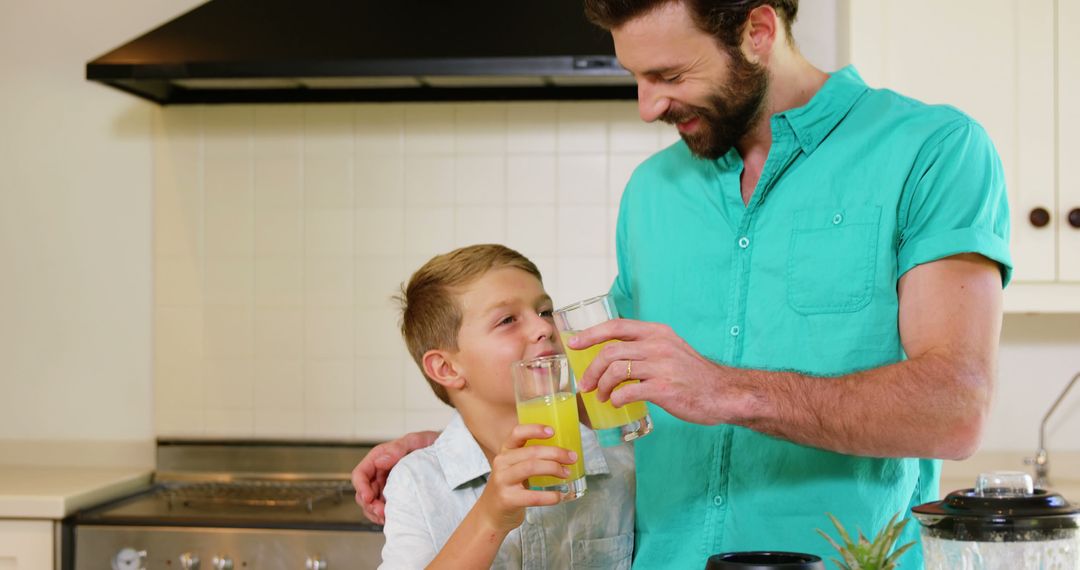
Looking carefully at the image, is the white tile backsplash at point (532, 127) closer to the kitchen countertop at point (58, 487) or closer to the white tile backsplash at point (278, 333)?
the white tile backsplash at point (278, 333)

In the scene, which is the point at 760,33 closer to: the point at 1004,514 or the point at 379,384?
the point at 1004,514

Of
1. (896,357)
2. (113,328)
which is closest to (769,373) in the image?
(896,357)

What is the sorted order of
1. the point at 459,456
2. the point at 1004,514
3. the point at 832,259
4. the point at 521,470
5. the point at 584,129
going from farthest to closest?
the point at 584,129, the point at 459,456, the point at 832,259, the point at 521,470, the point at 1004,514

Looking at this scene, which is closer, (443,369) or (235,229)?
(443,369)

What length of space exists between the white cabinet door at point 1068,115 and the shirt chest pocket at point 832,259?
1.52 metres

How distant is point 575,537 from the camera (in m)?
1.63

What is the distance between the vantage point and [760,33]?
157cm

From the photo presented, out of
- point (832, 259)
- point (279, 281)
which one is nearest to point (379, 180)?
point (279, 281)

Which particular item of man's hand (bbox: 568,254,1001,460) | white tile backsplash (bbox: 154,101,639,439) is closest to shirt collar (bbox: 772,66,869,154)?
man's hand (bbox: 568,254,1001,460)

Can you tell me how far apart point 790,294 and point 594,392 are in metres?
0.33

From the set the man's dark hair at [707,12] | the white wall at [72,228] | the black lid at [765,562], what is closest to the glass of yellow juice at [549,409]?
the black lid at [765,562]

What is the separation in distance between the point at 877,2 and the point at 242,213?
5.96ft

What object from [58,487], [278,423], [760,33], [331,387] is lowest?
[58,487]

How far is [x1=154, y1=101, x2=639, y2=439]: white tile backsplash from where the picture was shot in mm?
3221
